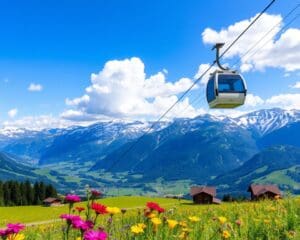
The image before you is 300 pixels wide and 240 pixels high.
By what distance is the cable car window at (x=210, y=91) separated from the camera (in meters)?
27.5

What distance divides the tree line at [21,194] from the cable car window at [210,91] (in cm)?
12595

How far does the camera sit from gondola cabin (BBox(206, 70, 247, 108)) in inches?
1047

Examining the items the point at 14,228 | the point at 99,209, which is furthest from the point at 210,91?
the point at 14,228

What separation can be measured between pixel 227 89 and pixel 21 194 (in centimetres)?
13439

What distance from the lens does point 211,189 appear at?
484 feet

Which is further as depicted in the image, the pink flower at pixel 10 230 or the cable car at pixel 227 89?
the cable car at pixel 227 89

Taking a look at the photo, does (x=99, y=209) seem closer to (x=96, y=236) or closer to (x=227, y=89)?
(x=96, y=236)

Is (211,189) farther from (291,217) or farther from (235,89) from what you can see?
(291,217)

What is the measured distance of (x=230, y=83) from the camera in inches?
Result: 1055

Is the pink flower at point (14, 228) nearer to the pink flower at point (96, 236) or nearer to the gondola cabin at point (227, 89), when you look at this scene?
the pink flower at point (96, 236)

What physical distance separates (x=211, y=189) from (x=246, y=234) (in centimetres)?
14455

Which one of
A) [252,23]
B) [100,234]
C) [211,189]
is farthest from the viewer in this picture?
[211,189]

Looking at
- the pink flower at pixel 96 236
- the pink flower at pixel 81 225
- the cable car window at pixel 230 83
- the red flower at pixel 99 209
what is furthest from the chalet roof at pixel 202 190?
the pink flower at pixel 96 236

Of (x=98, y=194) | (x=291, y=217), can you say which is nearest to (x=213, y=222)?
(x=291, y=217)
